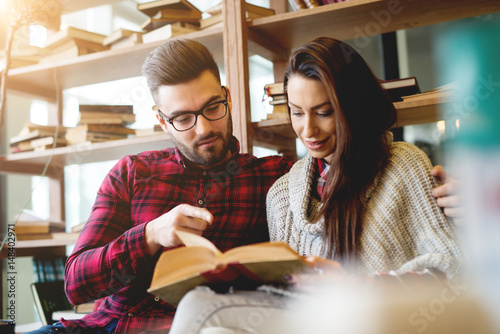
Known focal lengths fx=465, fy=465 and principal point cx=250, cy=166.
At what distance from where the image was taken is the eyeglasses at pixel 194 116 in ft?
4.47

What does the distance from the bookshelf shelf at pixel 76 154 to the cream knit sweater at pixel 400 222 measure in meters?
0.92

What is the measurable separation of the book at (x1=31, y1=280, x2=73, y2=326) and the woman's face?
59.1 inches

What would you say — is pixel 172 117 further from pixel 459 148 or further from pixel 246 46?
pixel 459 148

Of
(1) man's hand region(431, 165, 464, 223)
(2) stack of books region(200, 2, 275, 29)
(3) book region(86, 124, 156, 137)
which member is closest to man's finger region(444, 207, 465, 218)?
(1) man's hand region(431, 165, 464, 223)

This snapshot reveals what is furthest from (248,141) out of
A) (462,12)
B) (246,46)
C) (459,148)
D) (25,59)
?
(25,59)

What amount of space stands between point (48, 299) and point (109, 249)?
111 cm

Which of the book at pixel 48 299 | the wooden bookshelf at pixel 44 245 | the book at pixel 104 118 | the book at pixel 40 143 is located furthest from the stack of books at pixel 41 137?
the book at pixel 48 299

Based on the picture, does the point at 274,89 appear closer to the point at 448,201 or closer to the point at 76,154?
the point at 448,201

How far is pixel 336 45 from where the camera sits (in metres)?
1.18

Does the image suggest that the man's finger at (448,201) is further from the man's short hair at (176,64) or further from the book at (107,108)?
the book at (107,108)

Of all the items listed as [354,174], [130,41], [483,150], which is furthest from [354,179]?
[130,41]

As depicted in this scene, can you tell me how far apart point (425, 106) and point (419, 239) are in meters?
0.62

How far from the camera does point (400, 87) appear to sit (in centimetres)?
154

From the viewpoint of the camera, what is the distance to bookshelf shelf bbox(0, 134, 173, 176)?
1.96m
